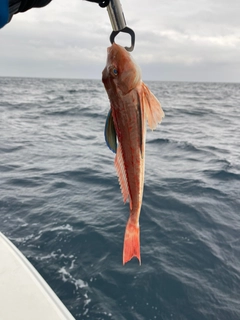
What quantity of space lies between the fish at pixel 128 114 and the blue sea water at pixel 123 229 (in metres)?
3.68

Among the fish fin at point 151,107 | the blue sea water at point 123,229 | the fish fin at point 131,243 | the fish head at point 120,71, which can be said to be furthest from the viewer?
the blue sea water at point 123,229

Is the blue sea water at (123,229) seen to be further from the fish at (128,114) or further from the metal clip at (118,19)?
the metal clip at (118,19)

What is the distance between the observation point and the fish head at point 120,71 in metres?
1.85

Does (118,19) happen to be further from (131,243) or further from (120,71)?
(131,243)

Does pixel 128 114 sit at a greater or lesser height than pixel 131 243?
greater

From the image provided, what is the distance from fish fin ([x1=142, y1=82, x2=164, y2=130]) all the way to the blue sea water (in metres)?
3.91

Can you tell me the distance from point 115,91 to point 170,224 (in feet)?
19.4

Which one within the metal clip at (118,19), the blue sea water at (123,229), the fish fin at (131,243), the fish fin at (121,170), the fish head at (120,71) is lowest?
the blue sea water at (123,229)

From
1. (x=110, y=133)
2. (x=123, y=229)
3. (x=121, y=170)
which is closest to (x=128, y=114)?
(x=110, y=133)

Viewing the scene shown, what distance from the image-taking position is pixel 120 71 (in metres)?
1.88

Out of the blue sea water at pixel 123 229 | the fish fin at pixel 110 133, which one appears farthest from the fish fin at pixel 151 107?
the blue sea water at pixel 123 229

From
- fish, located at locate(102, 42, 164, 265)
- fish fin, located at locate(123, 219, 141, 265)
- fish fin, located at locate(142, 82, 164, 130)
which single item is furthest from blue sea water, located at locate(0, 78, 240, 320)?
fish fin, located at locate(142, 82, 164, 130)

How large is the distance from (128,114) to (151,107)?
22cm

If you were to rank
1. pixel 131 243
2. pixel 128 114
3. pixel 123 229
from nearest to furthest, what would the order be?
pixel 128 114
pixel 131 243
pixel 123 229
